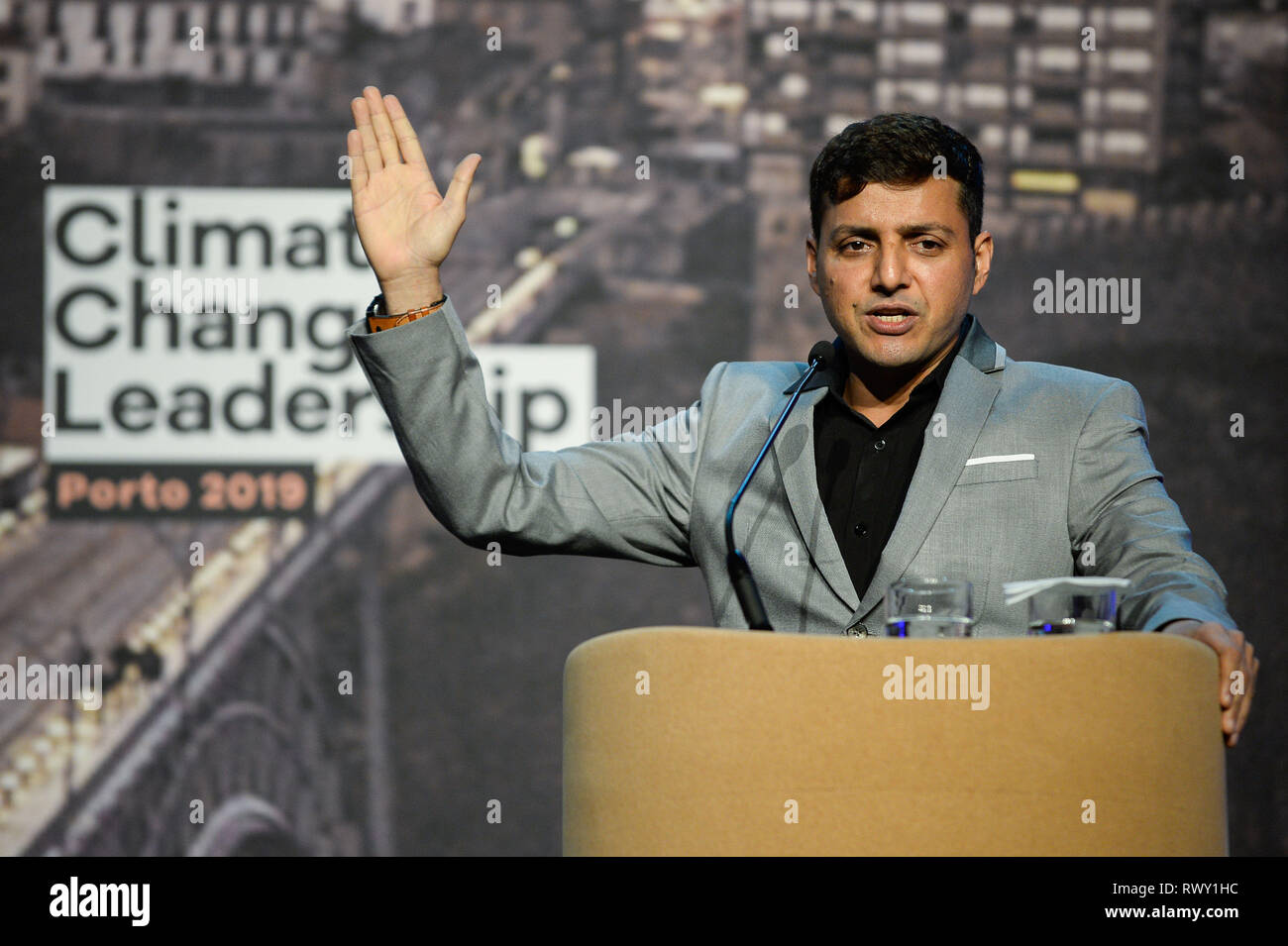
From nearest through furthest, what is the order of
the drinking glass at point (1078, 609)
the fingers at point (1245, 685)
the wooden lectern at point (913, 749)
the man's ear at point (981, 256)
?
the wooden lectern at point (913, 749) < the fingers at point (1245, 685) < the drinking glass at point (1078, 609) < the man's ear at point (981, 256)

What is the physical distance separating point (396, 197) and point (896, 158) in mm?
668

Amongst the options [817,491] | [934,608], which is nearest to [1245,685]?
[934,608]

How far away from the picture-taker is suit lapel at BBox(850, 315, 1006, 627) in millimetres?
1681

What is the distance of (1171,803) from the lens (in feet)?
3.84

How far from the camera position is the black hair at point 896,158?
1.81m

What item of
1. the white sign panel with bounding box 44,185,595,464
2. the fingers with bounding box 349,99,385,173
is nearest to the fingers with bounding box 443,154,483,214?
the fingers with bounding box 349,99,385,173

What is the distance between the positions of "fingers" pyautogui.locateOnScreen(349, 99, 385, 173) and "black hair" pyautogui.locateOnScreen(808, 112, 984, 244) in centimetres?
62

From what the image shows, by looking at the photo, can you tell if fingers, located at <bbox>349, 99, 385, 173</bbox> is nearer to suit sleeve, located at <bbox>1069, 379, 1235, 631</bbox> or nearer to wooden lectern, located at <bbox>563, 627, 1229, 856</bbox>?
wooden lectern, located at <bbox>563, 627, 1229, 856</bbox>

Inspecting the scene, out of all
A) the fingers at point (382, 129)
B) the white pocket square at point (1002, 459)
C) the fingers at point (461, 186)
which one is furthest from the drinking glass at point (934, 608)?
the fingers at point (382, 129)

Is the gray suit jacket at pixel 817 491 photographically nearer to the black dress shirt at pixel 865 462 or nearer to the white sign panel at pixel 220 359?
the black dress shirt at pixel 865 462

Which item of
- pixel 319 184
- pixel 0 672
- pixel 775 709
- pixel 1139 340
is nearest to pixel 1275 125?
pixel 1139 340

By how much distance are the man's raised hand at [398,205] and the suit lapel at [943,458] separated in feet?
2.16

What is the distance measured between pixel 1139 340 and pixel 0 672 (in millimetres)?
3554

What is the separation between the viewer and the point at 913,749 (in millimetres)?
1159
